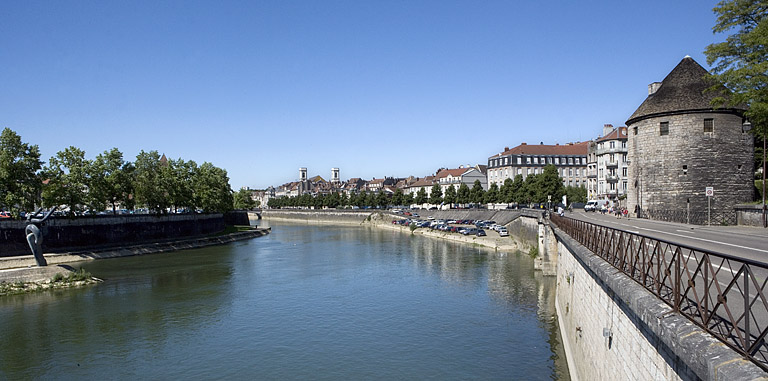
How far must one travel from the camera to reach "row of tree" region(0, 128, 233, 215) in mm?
41312

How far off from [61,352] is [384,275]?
73.2 feet

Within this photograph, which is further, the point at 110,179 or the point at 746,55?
the point at 110,179

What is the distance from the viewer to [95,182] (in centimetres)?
4962

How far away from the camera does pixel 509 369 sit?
57.7ft

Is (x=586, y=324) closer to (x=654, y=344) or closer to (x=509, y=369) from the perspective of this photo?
(x=509, y=369)

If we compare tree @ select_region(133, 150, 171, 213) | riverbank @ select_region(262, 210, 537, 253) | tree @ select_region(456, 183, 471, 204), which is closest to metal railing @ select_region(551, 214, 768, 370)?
riverbank @ select_region(262, 210, 537, 253)

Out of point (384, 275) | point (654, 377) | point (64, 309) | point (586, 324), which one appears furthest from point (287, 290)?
point (654, 377)

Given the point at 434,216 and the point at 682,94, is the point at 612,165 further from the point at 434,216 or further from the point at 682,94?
the point at 682,94

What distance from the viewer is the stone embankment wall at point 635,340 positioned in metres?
5.08

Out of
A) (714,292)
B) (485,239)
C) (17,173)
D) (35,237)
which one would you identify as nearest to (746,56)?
(714,292)

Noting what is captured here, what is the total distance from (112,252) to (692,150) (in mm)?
51351

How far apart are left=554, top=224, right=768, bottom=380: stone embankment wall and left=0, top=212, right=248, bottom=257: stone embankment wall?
39.8 m

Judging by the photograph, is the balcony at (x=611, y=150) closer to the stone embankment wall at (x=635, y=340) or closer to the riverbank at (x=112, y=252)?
the riverbank at (x=112, y=252)

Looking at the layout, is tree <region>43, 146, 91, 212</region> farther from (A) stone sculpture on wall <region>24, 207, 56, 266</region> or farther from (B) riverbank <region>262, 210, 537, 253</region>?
(B) riverbank <region>262, 210, 537, 253</region>
